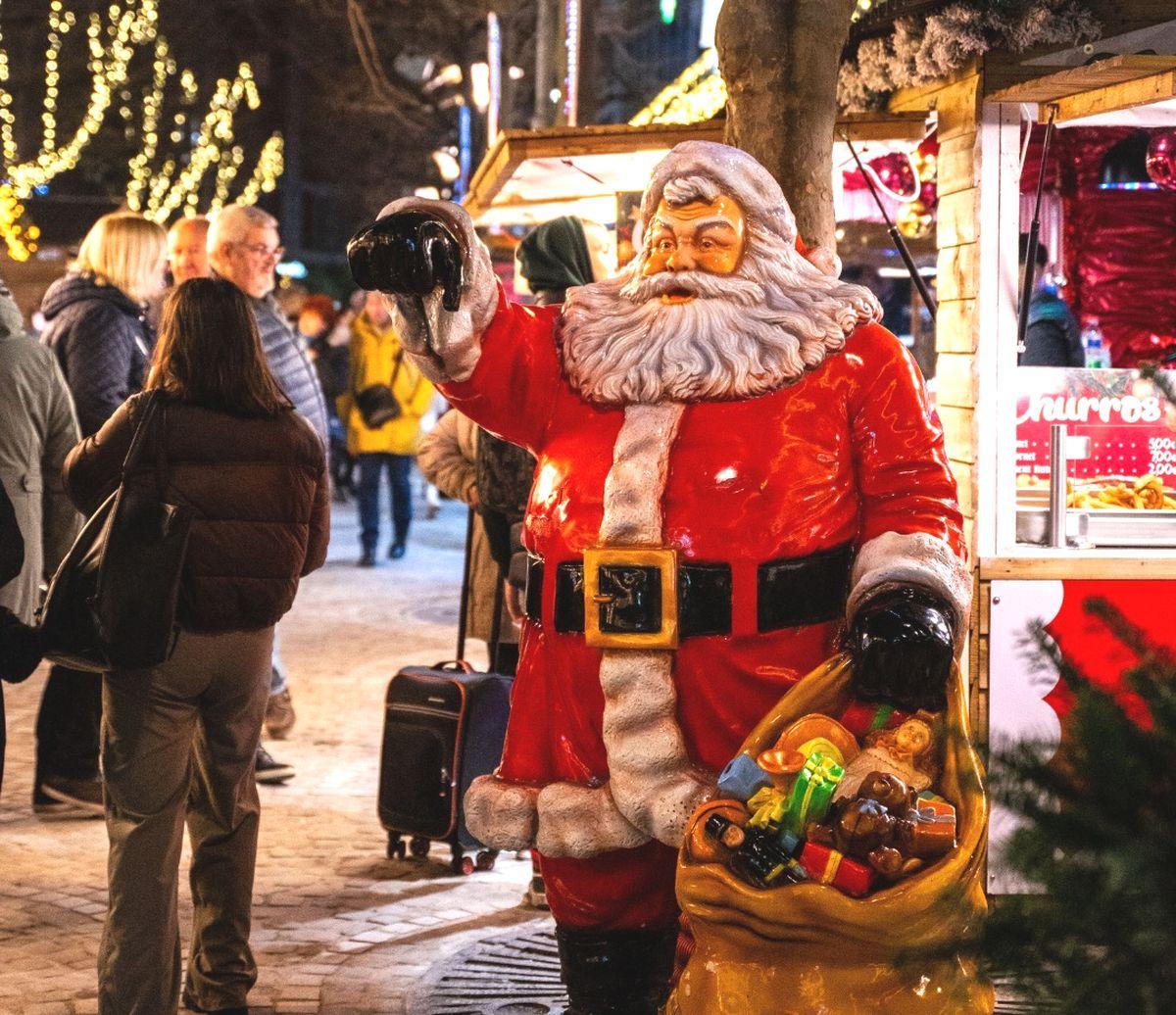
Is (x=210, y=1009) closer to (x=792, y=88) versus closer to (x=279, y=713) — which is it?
(x=792, y=88)

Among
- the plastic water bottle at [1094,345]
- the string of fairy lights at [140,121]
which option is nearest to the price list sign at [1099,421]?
the plastic water bottle at [1094,345]

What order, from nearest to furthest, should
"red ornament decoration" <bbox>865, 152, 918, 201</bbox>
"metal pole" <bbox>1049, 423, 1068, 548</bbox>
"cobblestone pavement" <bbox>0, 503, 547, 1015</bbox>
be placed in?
"cobblestone pavement" <bbox>0, 503, 547, 1015</bbox> < "metal pole" <bbox>1049, 423, 1068, 548</bbox> < "red ornament decoration" <bbox>865, 152, 918, 201</bbox>

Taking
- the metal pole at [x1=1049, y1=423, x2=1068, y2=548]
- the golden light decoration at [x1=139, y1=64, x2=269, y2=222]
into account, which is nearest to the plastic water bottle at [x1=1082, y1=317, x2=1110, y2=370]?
the metal pole at [x1=1049, y1=423, x2=1068, y2=548]

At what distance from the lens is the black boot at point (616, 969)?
388 cm

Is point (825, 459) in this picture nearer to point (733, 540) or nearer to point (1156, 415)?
point (733, 540)

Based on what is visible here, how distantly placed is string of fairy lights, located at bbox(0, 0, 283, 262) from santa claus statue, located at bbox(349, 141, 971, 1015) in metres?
16.6

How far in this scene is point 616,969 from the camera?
389cm

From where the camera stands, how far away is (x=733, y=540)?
12.2ft

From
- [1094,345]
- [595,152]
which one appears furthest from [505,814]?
[1094,345]

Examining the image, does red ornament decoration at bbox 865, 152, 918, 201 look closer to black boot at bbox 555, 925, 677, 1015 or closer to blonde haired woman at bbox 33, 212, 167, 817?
blonde haired woman at bbox 33, 212, 167, 817

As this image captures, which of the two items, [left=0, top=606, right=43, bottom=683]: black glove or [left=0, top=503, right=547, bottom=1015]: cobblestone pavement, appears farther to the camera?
[left=0, top=503, right=547, bottom=1015]: cobblestone pavement

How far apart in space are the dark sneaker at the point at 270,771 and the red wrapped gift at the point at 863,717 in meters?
4.42

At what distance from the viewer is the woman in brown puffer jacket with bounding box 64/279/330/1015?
4.23 metres

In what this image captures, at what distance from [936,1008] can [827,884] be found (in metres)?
0.45
